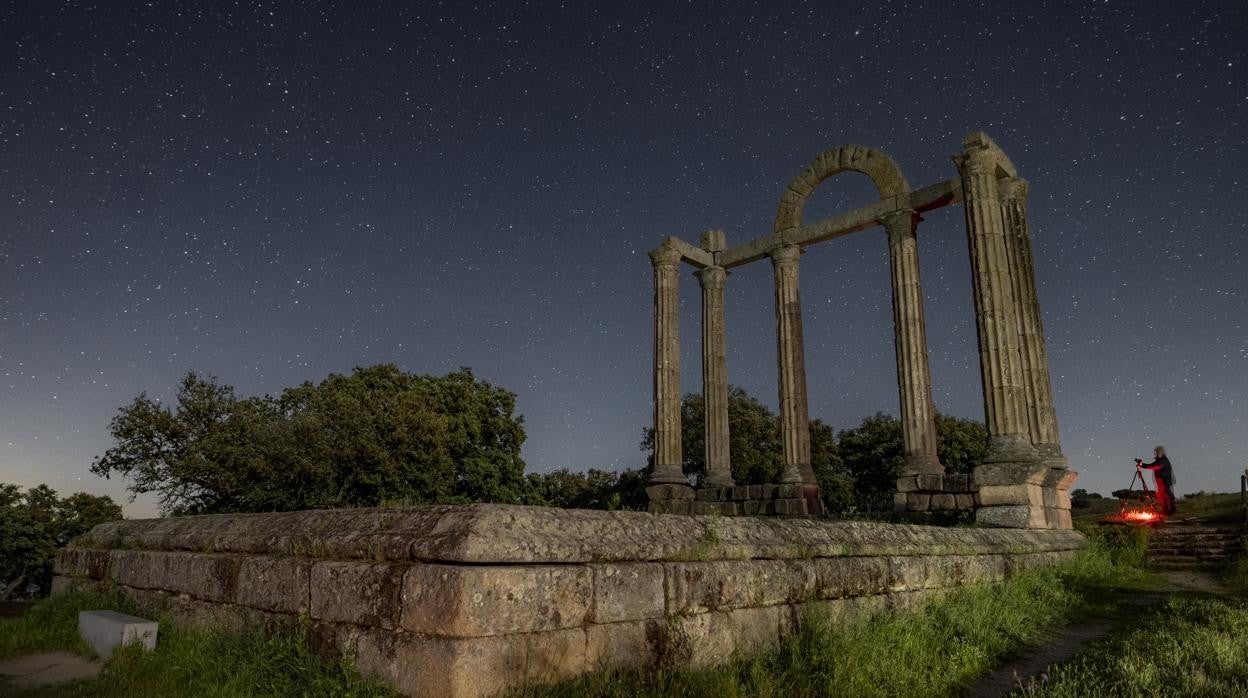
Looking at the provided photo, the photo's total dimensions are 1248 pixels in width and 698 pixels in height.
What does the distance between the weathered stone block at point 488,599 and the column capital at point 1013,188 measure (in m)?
16.4

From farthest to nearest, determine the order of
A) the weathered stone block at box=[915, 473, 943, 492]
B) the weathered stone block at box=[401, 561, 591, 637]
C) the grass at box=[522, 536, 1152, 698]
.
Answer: the weathered stone block at box=[915, 473, 943, 492] < the grass at box=[522, 536, 1152, 698] < the weathered stone block at box=[401, 561, 591, 637]

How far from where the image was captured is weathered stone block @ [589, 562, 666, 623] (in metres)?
4.15

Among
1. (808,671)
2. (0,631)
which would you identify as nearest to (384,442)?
(0,631)

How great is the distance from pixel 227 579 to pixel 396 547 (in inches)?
93.8

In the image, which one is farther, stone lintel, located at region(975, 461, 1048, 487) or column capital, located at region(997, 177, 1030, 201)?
column capital, located at region(997, 177, 1030, 201)

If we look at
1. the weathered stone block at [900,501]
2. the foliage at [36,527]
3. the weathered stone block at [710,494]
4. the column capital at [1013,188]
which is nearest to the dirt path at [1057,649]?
the weathered stone block at [900,501]

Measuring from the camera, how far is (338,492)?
99.9ft

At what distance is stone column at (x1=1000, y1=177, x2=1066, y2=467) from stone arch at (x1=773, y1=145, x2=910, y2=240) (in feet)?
11.2

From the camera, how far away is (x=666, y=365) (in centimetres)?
2164

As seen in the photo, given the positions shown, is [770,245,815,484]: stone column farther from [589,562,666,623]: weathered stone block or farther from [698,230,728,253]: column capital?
[589,562,666,623]: weathered stone block

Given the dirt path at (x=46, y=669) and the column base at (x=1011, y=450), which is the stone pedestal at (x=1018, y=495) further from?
the dirt path at (x=46, y=669)

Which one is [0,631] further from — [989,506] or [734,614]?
[989,506]

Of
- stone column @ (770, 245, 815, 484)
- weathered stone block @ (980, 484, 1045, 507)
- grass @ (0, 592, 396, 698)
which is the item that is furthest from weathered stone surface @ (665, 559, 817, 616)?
stone column @ (770, 245, 815, 484)

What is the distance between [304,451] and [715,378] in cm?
1745
